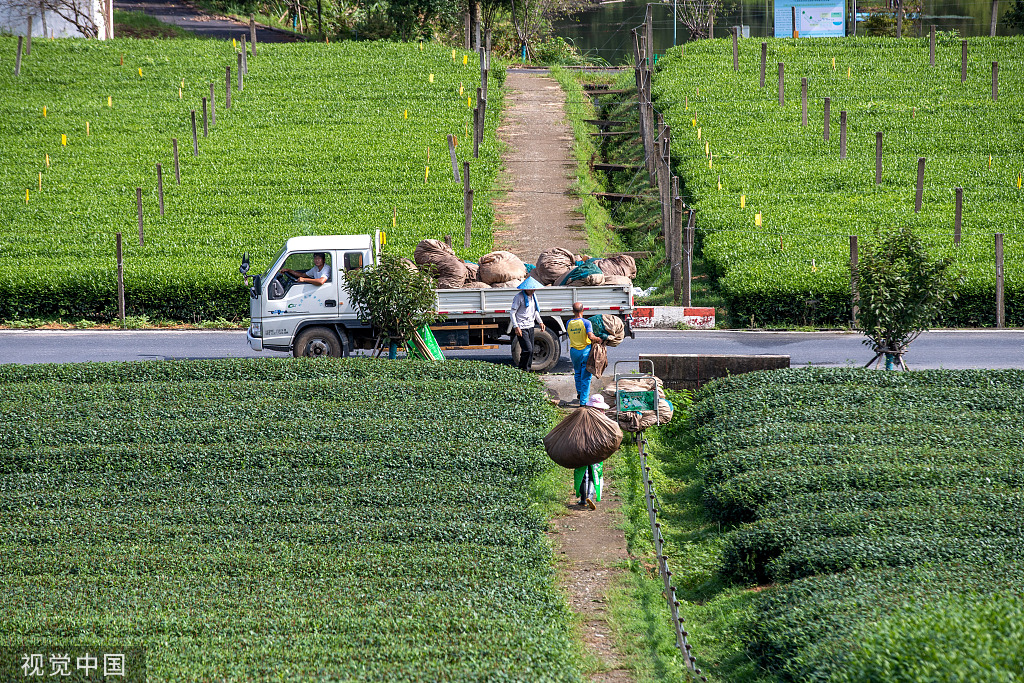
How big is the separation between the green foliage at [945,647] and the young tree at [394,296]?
1115cm

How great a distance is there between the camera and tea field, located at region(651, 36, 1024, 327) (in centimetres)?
2277

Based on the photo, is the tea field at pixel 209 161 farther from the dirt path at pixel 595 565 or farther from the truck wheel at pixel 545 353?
the dirt path at pixel 595 565

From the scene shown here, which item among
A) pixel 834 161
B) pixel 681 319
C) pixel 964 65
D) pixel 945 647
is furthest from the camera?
pixel 964 65

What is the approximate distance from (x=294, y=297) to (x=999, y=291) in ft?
49.8

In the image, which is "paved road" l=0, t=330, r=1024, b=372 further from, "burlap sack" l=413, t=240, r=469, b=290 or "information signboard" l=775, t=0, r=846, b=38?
"information signboard" l=775, t=0, r=846, b=38

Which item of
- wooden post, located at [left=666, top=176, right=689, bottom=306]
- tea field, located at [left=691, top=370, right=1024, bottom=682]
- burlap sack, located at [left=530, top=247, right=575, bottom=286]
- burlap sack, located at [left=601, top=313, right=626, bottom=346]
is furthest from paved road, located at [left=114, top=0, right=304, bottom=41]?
tea field, located at [left=691, top=370, right=1024, bottom=682]

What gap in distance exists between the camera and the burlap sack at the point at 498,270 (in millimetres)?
19359

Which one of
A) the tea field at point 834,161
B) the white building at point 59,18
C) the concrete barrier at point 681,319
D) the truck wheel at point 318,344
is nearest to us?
the truck wheel at point 318,344

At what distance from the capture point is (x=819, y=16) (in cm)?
4766

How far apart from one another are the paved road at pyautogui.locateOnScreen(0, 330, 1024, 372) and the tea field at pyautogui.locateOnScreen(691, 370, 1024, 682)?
3.39 meters

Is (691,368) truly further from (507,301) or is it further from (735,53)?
(735,53)

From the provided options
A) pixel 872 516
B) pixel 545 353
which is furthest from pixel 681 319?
pixel 872 516

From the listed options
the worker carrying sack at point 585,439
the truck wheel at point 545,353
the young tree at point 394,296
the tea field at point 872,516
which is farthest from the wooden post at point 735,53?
the worker carrying sack at point 585,439

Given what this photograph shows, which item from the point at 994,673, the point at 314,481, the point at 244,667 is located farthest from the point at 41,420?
the point at 994,673
